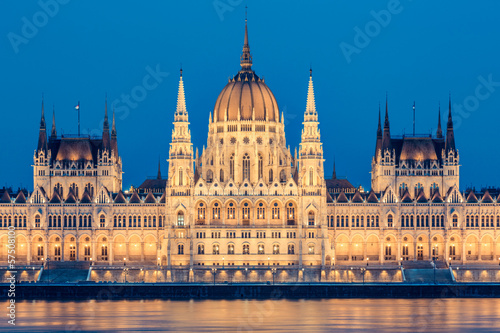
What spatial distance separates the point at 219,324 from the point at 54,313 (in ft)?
70.9

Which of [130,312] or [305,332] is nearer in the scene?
[305,332]

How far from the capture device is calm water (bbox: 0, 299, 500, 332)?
184 meters

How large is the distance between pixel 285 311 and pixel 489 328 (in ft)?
84.5

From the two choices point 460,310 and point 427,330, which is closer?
point 427,330

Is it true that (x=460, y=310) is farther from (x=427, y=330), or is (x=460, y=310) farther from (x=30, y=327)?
(x=30, y=327)

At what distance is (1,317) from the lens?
19088 cm

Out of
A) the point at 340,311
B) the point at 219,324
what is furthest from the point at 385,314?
the point at 219,324

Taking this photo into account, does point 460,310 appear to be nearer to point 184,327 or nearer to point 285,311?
point 285,311

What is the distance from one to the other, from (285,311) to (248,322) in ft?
32.1

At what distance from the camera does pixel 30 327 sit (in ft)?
605

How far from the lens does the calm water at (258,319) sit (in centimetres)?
18388

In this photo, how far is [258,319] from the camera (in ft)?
626

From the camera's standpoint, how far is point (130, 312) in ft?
641

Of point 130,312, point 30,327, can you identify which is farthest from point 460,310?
point 30,327
